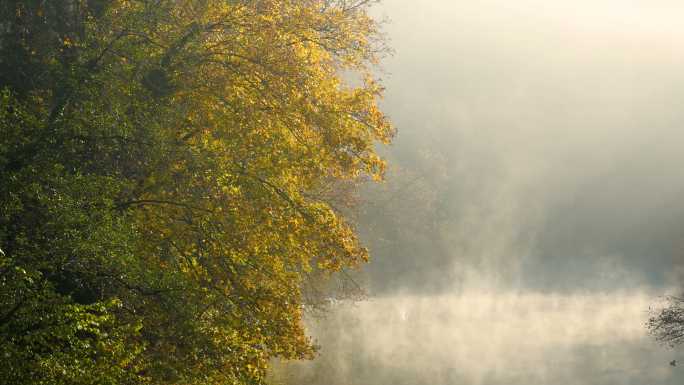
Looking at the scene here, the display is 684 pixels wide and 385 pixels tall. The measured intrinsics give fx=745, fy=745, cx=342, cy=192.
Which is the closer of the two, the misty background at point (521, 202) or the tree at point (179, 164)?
the tree at point (179, 164)

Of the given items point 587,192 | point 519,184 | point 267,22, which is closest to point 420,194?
point 519,184

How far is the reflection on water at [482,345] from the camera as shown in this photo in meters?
34.7

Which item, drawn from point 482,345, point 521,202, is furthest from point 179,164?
point 521,202

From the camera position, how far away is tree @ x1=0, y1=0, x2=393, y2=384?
1015 centimetres

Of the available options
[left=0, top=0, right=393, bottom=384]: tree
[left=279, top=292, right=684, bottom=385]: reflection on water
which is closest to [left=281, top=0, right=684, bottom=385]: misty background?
[left=279, top=292, right=684, bottom=385]: reflection on water

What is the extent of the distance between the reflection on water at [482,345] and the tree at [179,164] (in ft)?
49.8

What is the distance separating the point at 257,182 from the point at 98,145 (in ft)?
10.3

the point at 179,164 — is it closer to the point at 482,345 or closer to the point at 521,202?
the point at 482,345

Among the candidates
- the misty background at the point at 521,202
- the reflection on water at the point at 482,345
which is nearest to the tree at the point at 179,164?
the misty background at the point at 521,202

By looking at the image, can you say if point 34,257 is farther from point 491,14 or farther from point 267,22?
point 491,14

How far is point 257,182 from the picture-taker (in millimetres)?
13406

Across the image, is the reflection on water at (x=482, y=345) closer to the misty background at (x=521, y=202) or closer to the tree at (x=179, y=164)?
the misty background at (x=521, y=202)

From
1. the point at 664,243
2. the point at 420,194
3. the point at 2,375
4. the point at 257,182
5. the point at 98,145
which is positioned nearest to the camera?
the point at 2,375

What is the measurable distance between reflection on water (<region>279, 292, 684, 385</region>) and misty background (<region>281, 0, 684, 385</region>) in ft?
0.59
